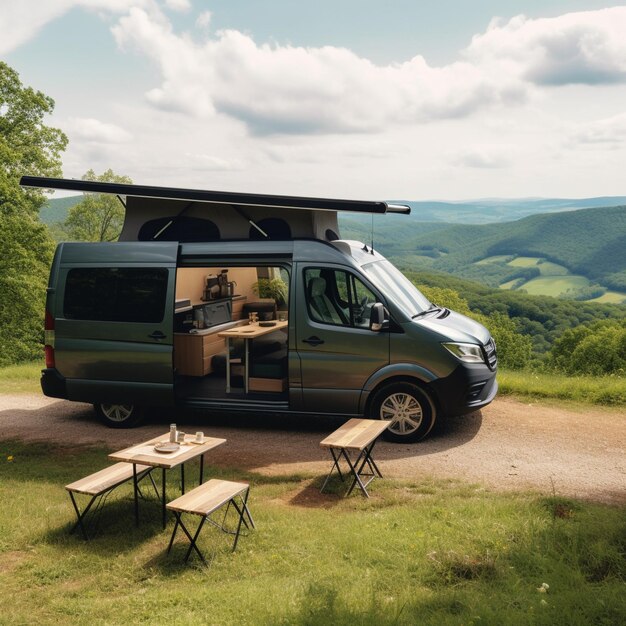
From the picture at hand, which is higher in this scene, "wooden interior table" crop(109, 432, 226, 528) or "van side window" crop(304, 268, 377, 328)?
"van side window" crop(304, 268, 377, 328)

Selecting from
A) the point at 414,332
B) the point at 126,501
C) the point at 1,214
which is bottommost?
the point at 126,501

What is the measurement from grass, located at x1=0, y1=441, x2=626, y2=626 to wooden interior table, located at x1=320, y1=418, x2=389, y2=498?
0.80 feet

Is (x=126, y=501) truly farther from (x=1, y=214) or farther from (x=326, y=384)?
(x=1, y=214)

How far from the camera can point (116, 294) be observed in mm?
9789

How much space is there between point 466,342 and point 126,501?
14.5ft

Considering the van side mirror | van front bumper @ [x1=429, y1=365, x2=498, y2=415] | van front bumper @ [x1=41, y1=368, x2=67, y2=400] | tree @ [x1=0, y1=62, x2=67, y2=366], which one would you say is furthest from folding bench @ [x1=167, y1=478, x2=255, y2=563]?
tree @ [x1=0, y1=62, x2=67, y2=366]

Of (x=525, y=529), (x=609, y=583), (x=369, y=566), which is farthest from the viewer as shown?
(x=525, y=529)

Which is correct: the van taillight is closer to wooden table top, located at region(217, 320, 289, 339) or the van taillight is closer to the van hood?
wooden table top, located at region(217, 320, 289, 339)

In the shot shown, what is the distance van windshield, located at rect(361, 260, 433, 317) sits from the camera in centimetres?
899

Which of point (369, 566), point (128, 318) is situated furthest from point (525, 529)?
point (128, 318)

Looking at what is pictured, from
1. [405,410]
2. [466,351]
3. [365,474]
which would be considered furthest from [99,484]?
[466,351]

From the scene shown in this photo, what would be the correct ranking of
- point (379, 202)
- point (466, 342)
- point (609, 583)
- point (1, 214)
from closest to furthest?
point (609, 583) < point (379, 202) < point (466, 342) < point (1, 214)

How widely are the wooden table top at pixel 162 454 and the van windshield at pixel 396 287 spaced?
319 centimetres

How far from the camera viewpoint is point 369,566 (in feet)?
17.2
